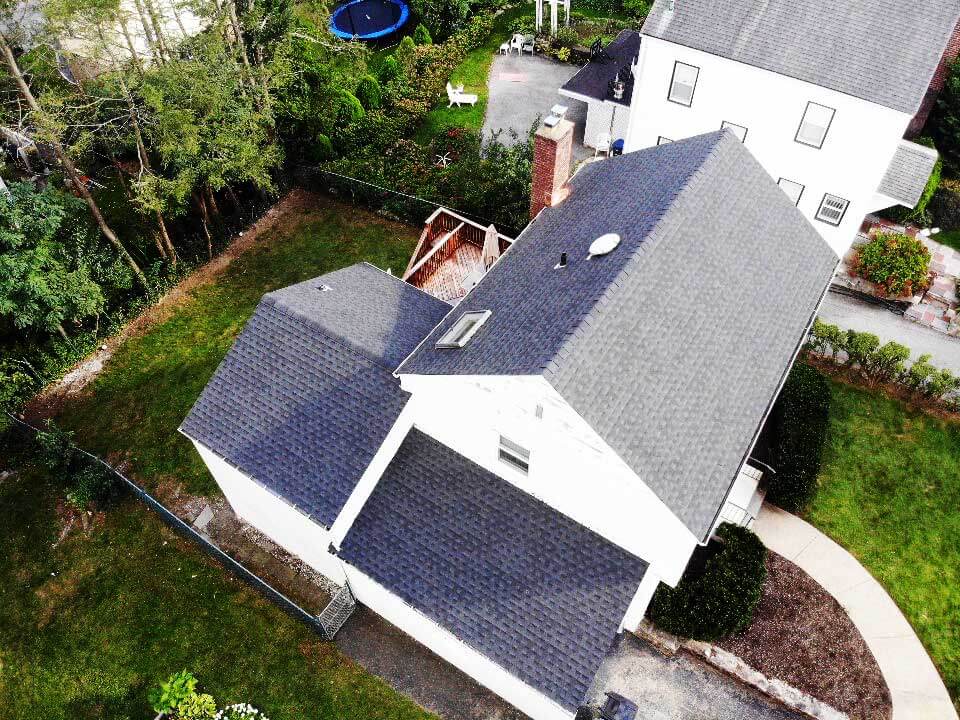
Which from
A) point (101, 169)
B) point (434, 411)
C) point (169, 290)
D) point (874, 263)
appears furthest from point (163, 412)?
point (874, 263)

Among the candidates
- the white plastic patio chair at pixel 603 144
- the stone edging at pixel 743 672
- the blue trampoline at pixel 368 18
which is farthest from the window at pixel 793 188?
the blue trampoline at pixel 368 18

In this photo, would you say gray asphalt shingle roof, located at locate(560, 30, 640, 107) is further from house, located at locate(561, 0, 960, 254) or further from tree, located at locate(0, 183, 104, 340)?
tree, located at locate(0, 183, 104, 340)

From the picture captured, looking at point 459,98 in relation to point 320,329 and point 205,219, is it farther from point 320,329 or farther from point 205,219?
point 320,329

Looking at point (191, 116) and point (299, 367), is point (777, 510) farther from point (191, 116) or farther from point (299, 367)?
point (191, 116)

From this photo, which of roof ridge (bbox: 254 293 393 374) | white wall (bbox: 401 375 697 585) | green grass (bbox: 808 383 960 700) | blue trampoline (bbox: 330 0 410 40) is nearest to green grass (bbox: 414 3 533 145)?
blue trampoline (bbox: 330 0 410 40)

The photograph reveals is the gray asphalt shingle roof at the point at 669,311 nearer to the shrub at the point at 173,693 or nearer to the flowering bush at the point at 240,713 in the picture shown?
the flowering bush at the point at 240,713

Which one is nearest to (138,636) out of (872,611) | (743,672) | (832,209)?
(743,672)
